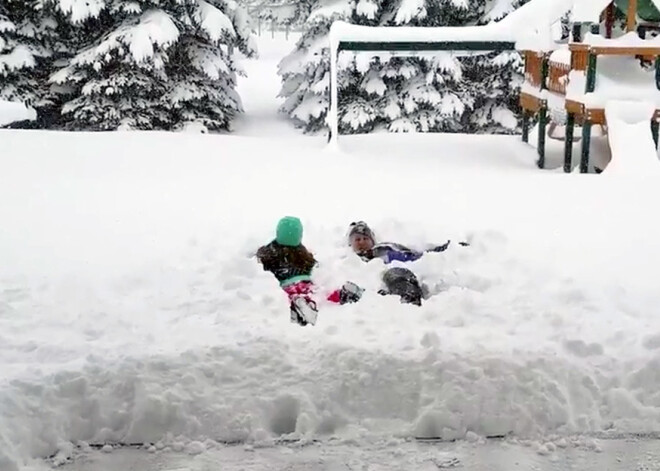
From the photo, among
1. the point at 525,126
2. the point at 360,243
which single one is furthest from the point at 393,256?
the point at 525,126

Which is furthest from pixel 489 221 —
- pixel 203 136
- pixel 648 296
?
pixel 203 136

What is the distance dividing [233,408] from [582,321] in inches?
69.5

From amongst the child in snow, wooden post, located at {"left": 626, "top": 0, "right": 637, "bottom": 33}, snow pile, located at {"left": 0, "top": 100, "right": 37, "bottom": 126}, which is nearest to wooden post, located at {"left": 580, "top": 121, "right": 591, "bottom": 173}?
wooden post, located at {"left": 626, "top": 0, "right": 637, "bottom": 33}

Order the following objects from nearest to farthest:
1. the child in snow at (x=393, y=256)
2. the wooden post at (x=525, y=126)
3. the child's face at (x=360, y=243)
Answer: the child in snow at (x=393, y=256) < the child's face at (x=360, y=243) < the wooden post at (x=525, y=126)

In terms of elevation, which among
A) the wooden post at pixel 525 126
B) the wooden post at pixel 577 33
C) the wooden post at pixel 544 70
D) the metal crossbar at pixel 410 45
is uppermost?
the wooden post at pixel 577 33

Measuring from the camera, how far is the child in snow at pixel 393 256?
430cm

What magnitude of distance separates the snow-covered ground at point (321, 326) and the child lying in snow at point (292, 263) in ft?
0.56

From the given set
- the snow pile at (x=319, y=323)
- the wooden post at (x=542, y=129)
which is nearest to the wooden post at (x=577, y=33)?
the wooden post at (x=542, y=129)

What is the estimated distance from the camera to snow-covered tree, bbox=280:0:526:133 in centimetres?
1527

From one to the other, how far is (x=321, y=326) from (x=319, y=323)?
1.8 inches

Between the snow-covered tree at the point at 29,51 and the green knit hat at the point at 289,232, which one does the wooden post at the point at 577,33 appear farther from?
the snow-covered tree at the point at 29,51

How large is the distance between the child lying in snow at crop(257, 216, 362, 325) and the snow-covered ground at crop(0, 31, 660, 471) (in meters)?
0.17

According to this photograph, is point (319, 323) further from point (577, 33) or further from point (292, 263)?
point (577, 33)

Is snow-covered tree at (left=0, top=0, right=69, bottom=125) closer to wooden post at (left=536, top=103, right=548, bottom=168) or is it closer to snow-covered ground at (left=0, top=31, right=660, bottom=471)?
snow-covered ground at (left=0, top=31, right=660, bottom=471)
